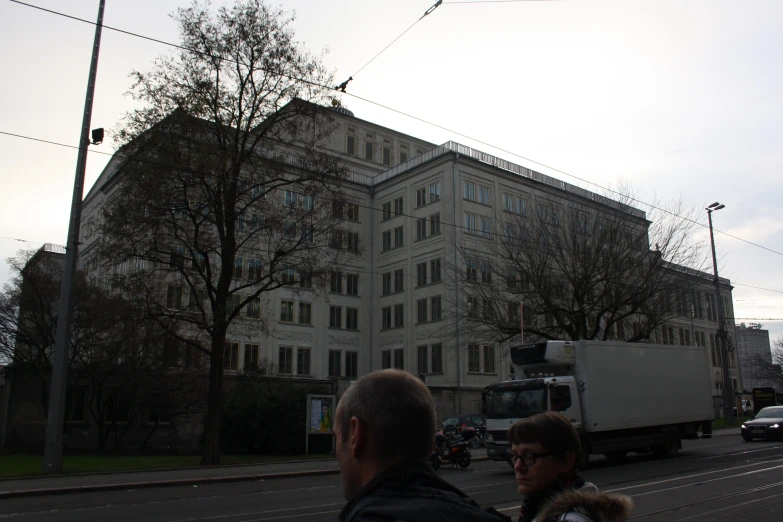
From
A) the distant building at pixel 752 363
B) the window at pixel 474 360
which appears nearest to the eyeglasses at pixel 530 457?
the window at pixel 474 360

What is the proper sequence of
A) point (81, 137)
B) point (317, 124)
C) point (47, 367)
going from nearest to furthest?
point (81, 137)
point (317, 124)
point (47, 367)

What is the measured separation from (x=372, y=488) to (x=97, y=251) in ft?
76.5

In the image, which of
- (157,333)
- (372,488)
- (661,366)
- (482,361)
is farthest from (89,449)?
(372,488)

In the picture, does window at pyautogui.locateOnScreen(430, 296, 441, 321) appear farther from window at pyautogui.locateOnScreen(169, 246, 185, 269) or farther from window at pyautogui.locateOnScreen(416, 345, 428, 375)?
window at pyautogui.locateOnScreen(169, 246, 185, 269)

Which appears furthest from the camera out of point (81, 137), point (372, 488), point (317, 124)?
point (317, 124)

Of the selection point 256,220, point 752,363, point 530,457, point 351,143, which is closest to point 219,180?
point 256,220

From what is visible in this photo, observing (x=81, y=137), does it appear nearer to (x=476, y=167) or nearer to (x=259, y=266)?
(x=259, y=266)

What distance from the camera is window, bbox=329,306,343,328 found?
54.1 m

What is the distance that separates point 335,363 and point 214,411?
30143mm

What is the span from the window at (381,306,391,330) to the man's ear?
52.6 m

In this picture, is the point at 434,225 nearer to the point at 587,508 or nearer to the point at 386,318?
the point at 386,318

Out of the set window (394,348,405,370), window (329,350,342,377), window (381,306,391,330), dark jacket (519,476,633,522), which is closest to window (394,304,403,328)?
window (381,306,391,330)

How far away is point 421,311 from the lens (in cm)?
5169

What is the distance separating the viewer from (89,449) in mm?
36281
